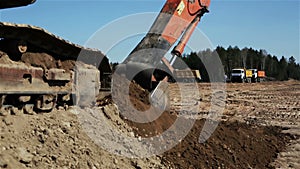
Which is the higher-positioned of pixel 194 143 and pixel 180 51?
pixel 180 51

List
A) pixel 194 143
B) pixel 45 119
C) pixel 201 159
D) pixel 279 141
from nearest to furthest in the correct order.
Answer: pixel 45 119
pixel 201 159
pixel 194 143
pixel 279 141

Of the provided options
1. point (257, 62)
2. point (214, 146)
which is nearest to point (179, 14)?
point (214, 146)

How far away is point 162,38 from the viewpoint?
28.8 ft

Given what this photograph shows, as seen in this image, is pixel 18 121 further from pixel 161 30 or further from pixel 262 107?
pixel 262 107

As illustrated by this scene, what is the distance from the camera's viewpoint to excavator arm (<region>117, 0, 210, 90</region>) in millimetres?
7473

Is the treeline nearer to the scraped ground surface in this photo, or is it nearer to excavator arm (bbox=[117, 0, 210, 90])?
excavator arm (bbox=[117, 0, 210, 90])

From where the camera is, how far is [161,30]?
887cm

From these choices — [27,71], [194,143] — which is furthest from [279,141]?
[27,71]

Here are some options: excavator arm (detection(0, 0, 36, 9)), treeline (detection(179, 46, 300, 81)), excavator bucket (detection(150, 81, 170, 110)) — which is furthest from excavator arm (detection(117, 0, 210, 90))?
treeline (detection(179, 46, 300, 81))

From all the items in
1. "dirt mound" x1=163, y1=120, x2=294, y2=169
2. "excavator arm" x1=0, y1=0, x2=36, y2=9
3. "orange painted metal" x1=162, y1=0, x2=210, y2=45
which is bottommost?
"dirt mound" x1=163, y1=120, x2=294, y2=169

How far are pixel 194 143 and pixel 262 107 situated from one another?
9111mm

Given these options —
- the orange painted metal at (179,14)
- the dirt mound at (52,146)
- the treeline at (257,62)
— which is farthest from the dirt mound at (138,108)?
the treeline at (257,62)

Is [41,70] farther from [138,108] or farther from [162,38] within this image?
[162,38]

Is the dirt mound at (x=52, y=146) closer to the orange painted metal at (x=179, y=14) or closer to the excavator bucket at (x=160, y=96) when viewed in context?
the excavator bucket at (x=160, y=96)
